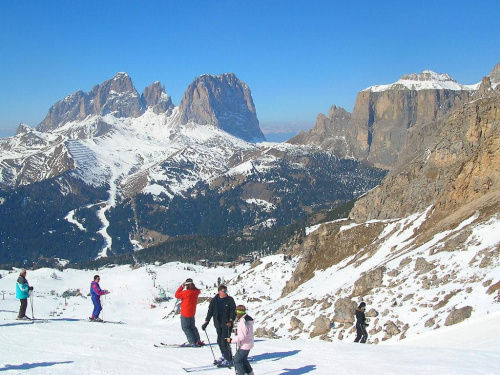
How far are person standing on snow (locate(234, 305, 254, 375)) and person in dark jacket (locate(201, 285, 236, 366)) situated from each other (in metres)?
1.69

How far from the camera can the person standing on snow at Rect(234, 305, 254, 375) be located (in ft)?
43.7

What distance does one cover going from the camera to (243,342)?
13.4 metres

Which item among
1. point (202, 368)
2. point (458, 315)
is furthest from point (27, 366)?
point (458, 315)

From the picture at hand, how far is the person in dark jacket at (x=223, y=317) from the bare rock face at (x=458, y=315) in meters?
15.0

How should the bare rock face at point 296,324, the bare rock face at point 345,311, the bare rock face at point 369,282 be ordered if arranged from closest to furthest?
the bare rock face at point 345,311 < the bare rock face at point 296,324 < the bare rock face at point 369,282

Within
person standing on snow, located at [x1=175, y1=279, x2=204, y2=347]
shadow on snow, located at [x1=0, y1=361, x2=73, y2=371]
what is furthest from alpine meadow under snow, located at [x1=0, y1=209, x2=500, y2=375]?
person standing on snow, located at [x1=175, y1=279, x2=204, y2=347]

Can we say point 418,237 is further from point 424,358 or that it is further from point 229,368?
point 229,368

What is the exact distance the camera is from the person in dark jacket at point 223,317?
15125 mm

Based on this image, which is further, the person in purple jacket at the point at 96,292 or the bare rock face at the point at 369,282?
the bare rock face at the point at 369,282

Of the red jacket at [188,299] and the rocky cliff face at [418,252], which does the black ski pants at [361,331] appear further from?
the red jacket at [188,299]

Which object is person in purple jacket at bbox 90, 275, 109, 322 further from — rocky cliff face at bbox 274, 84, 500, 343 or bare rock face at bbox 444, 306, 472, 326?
bare rock face at bbox 444, 306, 472, 326

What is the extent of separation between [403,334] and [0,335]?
2142 centimetres

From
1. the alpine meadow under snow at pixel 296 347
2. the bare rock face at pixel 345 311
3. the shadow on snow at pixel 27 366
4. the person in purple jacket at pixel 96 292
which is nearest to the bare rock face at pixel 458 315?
the alpine meadow under snow at pixel 296 347

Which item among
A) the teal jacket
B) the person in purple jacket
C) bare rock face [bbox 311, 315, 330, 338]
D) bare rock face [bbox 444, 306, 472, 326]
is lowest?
bare rock face [bbox 311, 315, 330, 338]
